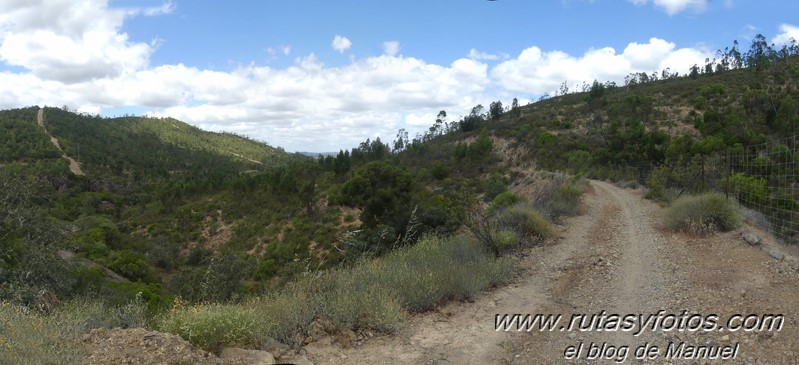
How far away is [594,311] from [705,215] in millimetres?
5735

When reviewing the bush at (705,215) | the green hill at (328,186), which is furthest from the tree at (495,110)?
the bush at (705,215)

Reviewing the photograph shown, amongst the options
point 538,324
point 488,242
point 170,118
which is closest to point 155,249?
point 488,242

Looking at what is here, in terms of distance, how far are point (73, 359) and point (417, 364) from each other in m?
2.82

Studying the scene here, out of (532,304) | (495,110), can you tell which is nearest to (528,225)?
(532,304)

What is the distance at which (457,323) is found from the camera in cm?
543

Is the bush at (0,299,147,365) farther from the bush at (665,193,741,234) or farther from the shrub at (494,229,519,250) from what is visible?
the bush at (665,193,741,234)

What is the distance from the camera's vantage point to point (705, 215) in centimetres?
966

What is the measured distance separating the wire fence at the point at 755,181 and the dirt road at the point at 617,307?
163 centimetres

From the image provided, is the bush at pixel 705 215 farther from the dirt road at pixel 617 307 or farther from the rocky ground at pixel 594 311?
the dirt road at pixel 617 307

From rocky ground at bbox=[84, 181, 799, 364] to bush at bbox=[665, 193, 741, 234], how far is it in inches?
11.9

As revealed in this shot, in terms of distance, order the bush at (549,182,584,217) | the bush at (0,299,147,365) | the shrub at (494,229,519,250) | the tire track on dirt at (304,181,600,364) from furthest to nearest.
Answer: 1. the bush at (549,182,584,217)
2. the shrub at (494,229,519,250)
3. the tire track on dirt at (304,181,600,364)
4. the bush at (0,299,147,365)

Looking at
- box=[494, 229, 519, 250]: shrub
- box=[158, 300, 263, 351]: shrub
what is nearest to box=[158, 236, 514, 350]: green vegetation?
box=[158, 300, 263, 351]: shrub

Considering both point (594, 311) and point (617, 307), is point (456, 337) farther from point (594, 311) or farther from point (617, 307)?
point (617, 307)

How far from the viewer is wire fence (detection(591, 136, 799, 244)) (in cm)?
992
